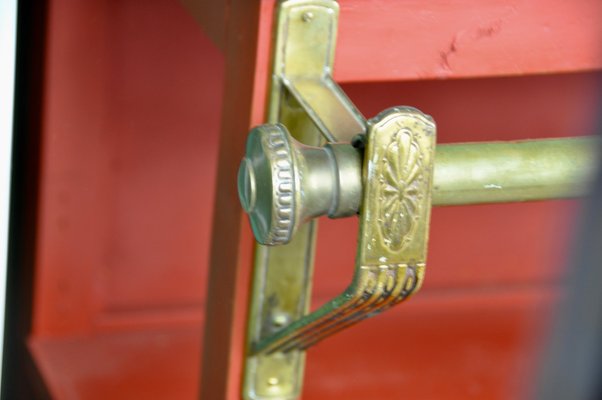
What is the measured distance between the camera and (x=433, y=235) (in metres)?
1.40

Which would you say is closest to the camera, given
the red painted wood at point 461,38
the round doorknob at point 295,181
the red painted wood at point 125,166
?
the round doorknob at point 295,181

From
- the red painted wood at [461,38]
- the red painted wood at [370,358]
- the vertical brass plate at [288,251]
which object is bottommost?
the red painted wood at [370,358]

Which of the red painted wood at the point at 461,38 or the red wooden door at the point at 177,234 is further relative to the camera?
the red wooden door at the point at 177,234

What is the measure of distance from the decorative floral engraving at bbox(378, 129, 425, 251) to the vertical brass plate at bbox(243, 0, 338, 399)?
9 cm

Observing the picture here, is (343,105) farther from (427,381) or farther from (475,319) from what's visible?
(475,319)

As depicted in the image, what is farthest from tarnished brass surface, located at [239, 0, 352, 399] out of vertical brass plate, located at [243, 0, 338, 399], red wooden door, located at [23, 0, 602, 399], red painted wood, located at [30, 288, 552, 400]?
red painted wood, located at [30, 288, 552, 400]

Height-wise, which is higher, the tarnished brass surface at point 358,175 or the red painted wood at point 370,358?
the tarnished brass surface at point 358,175

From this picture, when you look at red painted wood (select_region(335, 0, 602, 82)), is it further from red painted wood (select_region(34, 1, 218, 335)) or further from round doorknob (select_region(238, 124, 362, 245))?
red painted wood (select_region(34, 1, 218, 335))

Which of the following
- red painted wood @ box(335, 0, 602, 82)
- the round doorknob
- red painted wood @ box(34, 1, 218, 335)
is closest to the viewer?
the round doorknob

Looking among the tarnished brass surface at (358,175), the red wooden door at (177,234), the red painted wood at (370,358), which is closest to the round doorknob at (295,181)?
the tarnished brass surface at (358,175)

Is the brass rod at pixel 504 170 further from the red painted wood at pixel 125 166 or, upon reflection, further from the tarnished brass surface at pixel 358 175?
the red painted wood at pixel 125 166

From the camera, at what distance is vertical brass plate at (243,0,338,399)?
621mm

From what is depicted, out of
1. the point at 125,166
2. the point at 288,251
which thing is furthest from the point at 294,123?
the point at 125,166

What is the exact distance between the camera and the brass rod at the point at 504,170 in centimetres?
57
